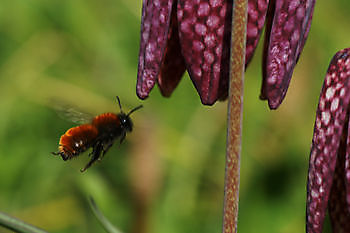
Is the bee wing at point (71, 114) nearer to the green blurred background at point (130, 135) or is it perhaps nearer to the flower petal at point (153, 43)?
the flower petal at point (153, 43)

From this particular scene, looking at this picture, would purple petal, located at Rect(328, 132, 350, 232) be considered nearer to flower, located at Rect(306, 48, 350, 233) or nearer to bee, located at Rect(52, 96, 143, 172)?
flower, located at Rect(306, 48, 350, 233)

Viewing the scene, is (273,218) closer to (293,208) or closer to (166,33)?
(293,208)

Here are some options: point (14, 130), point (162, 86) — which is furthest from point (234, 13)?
point (14, 130)

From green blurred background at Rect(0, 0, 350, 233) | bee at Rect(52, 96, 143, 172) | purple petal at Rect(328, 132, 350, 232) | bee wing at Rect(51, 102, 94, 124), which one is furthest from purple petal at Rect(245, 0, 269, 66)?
green blurred background at Rect(0, 0, 350, 233)

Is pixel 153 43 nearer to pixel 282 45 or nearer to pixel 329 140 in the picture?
pixel 282 45

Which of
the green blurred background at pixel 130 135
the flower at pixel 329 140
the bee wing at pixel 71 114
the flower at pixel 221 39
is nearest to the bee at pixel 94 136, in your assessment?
the bee wing at pixel 71 114

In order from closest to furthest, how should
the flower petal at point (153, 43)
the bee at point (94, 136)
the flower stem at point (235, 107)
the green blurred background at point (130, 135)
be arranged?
the flower stem at point (235, 107) → the flower petal at point (153, 43) → the bee at point (94, 136) → the green blurred background at point (130, 135)
